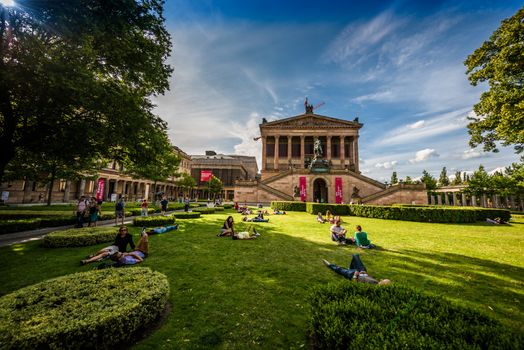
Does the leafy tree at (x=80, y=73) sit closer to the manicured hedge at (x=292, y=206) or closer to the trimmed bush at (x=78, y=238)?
the trimmed bush at (x=78, y=238)

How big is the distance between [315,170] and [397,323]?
36.3 metres

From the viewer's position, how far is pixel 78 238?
8945 millimetres

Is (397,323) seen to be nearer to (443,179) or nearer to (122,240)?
(122,240)

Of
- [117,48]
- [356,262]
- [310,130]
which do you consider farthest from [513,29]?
[310,130]

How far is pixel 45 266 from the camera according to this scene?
6543mm

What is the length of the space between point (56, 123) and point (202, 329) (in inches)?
491

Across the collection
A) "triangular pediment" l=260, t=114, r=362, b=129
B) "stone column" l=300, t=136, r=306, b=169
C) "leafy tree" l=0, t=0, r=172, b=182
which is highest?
"triangular pediment" l=260, t=114, r=362, b=129

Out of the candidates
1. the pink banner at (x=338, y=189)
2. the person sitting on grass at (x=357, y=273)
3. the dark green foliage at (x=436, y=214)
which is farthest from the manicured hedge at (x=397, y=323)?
the pink banner at (x=338, y=189)

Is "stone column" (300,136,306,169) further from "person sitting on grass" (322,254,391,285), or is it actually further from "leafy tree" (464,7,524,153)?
"person sitting on grass" (322,254,391,285)

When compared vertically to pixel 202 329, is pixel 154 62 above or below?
above

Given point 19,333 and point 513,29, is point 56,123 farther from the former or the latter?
point 513,29

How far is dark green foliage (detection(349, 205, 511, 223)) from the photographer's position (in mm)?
18469

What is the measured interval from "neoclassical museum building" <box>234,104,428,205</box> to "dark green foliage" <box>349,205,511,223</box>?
44.0ft

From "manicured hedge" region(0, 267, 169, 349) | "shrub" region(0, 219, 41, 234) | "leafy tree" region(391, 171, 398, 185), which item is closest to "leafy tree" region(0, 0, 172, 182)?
"shrub" region(0, 219, 41, 234)
